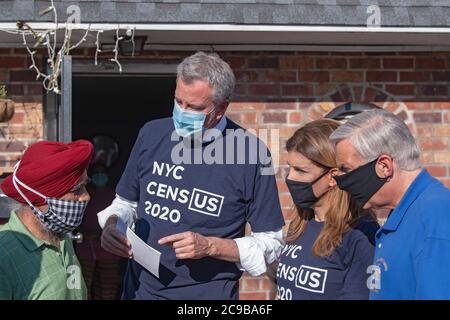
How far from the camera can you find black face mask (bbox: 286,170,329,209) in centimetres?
369

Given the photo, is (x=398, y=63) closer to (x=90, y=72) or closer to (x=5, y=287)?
(x=90, y=72)

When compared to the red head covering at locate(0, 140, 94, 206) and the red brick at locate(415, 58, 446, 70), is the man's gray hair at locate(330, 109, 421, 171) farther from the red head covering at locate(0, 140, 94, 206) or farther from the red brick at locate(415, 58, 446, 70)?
the red brick at locate(415, 58, 446, 70)

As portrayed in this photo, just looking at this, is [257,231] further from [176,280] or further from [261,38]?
[261,38]

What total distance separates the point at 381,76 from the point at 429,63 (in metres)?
0.38

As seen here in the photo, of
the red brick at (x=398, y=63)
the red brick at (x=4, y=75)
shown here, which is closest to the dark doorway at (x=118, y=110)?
the red brick at (x=4, y=75)

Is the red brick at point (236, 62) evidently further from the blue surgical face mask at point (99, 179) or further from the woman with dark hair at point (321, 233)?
the blue surgical face mask at point (99, 179)

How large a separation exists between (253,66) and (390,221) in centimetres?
348

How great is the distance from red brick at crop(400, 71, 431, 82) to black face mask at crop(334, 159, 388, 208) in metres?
3.37

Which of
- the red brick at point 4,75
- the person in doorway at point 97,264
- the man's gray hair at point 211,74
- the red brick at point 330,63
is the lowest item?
the person in doorway at point 97,264

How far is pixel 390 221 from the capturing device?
2.85 metres

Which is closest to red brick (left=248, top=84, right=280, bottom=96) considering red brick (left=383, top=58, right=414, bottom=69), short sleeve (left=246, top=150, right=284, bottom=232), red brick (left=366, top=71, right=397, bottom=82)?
red brick (left=366, top=71, right=397, bottom=82)

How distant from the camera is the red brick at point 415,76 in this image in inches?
249

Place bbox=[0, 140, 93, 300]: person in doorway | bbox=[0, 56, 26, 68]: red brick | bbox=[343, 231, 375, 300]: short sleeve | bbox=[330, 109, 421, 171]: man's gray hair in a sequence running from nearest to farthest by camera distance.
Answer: bbox=[330, 109, 421, 171]: man's gray hair, bbox=[0, 140, 93, 300]: person in doorway, bbox=[343, 231, 375, 300]: short sleeve, bbox=[0, 56, 26, 68]: red brick

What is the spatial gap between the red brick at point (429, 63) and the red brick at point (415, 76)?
0.15 ft
